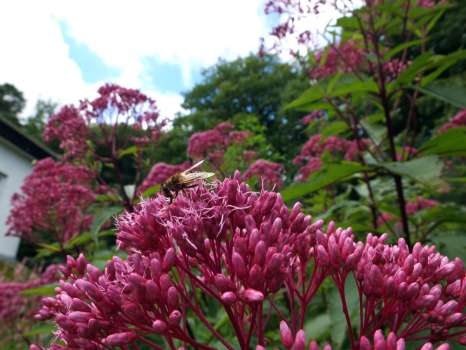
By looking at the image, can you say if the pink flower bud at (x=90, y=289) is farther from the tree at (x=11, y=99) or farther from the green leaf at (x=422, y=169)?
the tree at (x=11, y=99)

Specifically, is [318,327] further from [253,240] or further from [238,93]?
[238,93]

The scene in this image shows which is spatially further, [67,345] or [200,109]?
[200,109]

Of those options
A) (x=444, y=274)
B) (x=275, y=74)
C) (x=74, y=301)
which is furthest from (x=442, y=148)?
(x=275, y=74)

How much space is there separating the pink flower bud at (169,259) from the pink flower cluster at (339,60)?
346 centimetres

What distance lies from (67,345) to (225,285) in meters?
0.52

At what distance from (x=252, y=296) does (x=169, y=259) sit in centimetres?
31

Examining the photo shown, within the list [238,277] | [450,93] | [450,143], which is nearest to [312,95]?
[450,93]

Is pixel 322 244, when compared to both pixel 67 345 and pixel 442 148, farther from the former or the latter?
pixel 442 148

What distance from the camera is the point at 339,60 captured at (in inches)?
185

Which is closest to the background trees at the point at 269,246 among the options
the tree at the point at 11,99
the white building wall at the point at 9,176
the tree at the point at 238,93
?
the white building wall at the point at 9,176

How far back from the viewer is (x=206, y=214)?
1511mm

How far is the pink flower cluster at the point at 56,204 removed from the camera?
4.74 meters

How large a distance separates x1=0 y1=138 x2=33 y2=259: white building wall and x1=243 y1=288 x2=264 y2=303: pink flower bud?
68.6ft

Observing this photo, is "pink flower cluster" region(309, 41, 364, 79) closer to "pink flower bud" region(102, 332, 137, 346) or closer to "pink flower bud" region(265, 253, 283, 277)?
"pink flower bud" region(265, 253, 283, 277)
